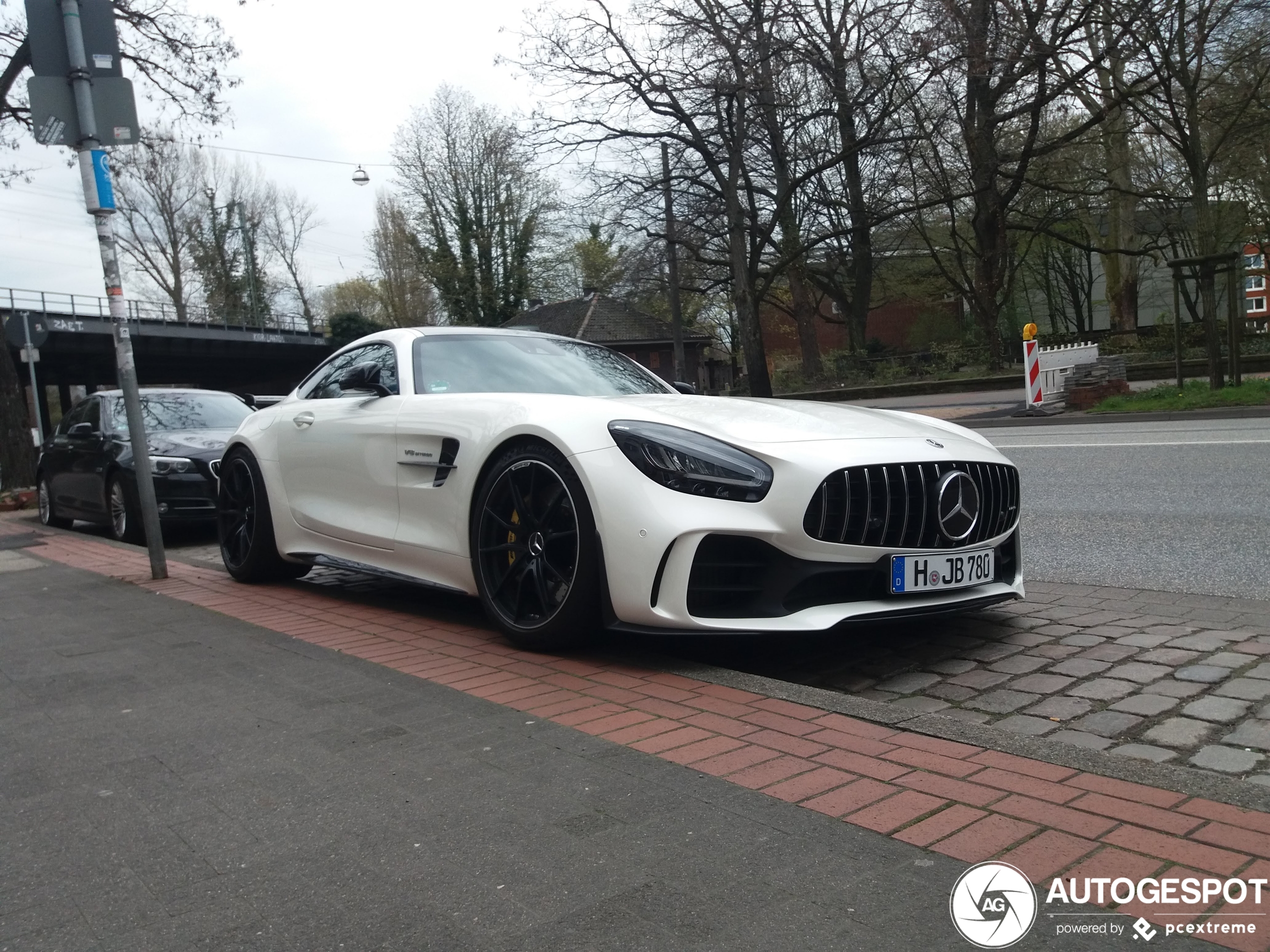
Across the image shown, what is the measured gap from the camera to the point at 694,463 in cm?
379

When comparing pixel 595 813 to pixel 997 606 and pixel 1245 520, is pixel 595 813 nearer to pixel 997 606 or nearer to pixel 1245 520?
pixel 997 606

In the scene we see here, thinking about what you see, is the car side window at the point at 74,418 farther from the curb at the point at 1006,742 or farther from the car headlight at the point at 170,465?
the curb at the point at 1006,742

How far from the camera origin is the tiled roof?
205ft

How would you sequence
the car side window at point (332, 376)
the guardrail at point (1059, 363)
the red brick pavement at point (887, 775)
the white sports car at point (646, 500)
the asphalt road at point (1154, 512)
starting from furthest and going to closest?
the guardrail at point (1059, 363) < the car side window at point (332, 376) < the asphalt road at point (1154, 512) < the white sports car at point (646, 500) < the red brick pavement at point (887, 775)

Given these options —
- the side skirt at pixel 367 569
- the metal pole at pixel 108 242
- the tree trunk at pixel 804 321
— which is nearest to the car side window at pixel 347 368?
the side skirt at pixel 367 569

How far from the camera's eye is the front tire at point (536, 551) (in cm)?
396

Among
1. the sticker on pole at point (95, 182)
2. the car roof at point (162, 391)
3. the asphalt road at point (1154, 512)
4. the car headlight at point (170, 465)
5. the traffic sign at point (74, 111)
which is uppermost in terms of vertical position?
the traffic sign at point (74, 111)

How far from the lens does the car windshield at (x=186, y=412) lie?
10211mm

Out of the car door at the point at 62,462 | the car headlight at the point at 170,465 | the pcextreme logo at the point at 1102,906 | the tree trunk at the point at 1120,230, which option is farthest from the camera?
the tree trunk at the point at 1120,230

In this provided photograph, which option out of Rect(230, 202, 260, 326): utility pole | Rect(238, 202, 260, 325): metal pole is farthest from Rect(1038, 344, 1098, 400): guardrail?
Rect(238, 202, 260, 325): metal pole

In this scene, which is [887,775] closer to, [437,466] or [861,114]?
[437,466]

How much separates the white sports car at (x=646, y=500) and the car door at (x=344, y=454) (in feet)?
0.06

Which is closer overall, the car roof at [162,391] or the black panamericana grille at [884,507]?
the black panamericana grille at [884,507]

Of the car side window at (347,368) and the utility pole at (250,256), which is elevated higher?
the utility pole at (250,256)
